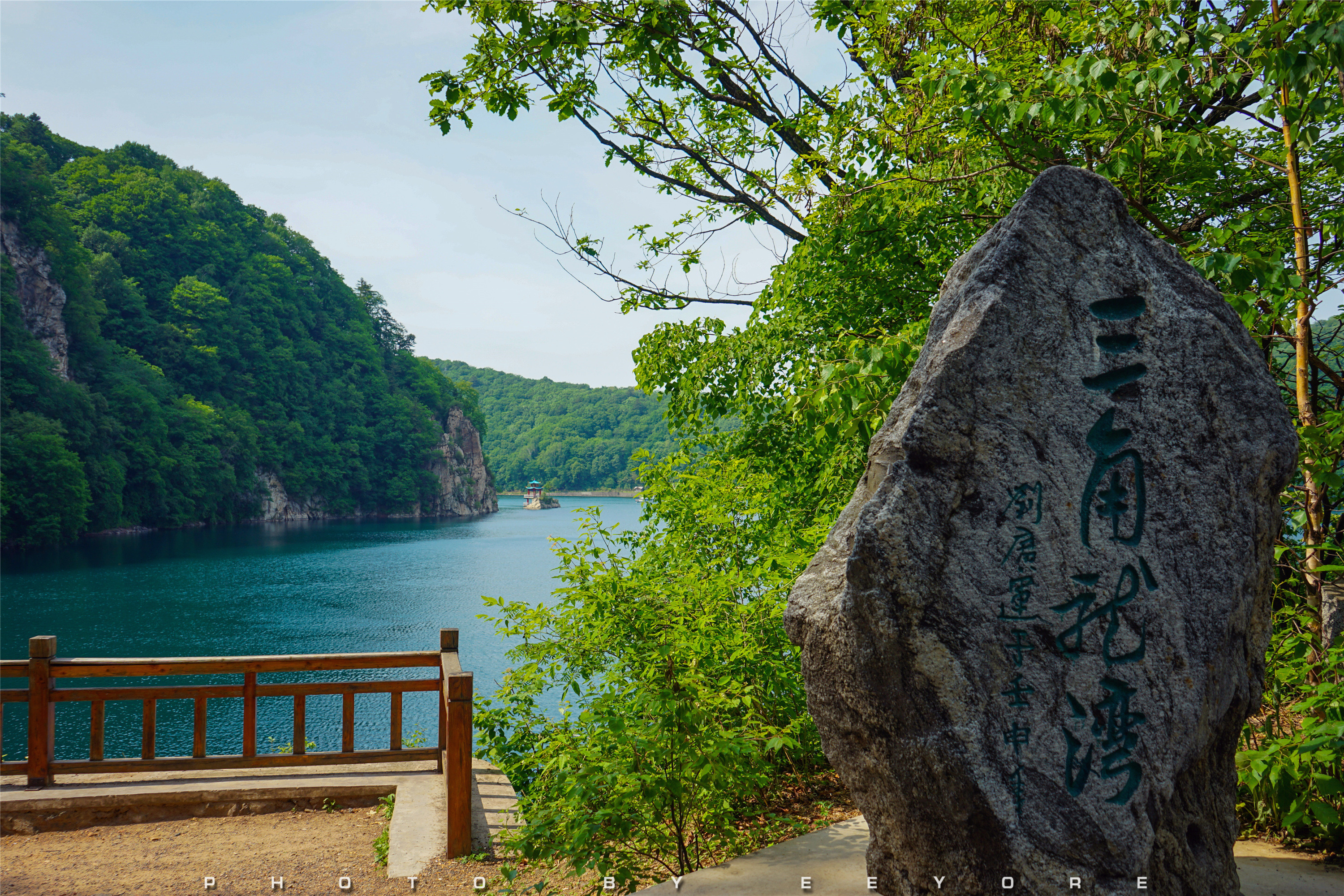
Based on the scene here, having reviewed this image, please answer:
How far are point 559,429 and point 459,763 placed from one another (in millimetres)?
59791

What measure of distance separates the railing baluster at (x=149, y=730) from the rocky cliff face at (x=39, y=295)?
114 ft

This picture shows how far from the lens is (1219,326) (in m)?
2.42

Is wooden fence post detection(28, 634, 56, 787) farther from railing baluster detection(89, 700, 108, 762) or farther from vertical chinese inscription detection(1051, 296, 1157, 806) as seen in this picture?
vertical chinese inscription detection(1051, 296, 1157, 806)

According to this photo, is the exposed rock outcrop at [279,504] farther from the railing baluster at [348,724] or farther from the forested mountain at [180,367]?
the railing baluster at [348,724]

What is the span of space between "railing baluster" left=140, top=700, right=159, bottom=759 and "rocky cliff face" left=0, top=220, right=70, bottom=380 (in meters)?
34.8

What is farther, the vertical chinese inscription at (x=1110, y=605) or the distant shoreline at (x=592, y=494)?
the distant shoreline at (x=592, y=494)

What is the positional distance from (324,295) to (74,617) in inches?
1799

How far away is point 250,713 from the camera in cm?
525

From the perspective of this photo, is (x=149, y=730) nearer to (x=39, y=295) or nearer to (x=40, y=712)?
(x=40, y=712)

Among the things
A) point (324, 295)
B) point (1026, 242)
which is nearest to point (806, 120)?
point (1026, 242)

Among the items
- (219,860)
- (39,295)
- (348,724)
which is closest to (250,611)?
(348,724)

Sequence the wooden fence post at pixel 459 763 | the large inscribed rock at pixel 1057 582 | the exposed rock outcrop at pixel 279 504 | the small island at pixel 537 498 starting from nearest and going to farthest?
the large inscribed rock at pixel 1057 582, the wooden fence post at pixel 459 763, the exposed rock outcrop at pixel 279 504, the small island at pixel 537 498

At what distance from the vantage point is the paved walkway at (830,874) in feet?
8.74

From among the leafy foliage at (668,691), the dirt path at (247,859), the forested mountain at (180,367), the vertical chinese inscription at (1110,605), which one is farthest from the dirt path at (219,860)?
the forested mountain at (180,367)
